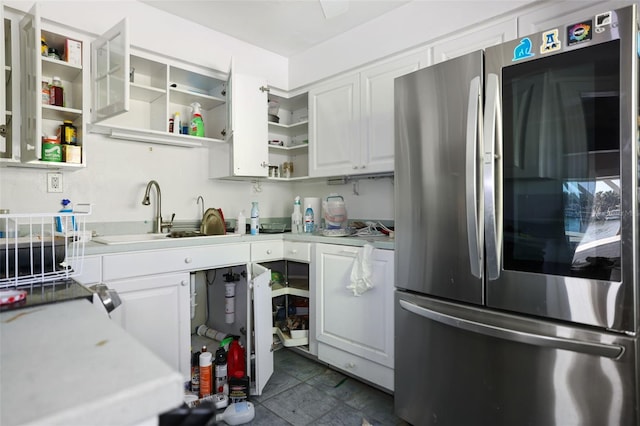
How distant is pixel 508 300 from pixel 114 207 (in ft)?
7.67

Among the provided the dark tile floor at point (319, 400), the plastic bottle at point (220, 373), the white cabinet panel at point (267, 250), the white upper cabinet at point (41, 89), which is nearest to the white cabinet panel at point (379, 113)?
the white cabinet panel at point (267, 250)

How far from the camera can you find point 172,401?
1.44 feet

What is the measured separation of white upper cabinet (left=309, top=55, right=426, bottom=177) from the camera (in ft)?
7.63

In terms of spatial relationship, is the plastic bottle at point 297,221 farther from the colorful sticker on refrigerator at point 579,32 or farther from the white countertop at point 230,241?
the colorful sticker on refrigerator at point 579,32

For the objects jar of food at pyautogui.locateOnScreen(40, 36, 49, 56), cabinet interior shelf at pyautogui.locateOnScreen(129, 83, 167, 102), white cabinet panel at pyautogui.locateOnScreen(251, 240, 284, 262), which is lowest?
white cabinet panel at pyautogui.locateOnScreen(251, 240, 284, 262)

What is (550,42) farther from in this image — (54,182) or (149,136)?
(54,182)

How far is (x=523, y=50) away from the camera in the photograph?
132cm

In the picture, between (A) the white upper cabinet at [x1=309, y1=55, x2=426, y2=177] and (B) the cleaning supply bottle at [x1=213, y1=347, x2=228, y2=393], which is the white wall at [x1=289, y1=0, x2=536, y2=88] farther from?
(B) the cleaning supply bottle at [x1=213, y1=347, x2=228, y2=393]

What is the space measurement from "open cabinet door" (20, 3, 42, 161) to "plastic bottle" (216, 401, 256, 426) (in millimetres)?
1559

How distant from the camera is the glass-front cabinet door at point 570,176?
44.0 inches

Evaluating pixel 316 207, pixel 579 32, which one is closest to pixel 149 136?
pixel 316 207

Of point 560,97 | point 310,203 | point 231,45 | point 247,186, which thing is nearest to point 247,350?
point 310,203

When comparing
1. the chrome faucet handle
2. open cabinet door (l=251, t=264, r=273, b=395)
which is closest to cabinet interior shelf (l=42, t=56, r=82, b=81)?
the chrome faucet handle

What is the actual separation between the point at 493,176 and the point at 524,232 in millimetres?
243
